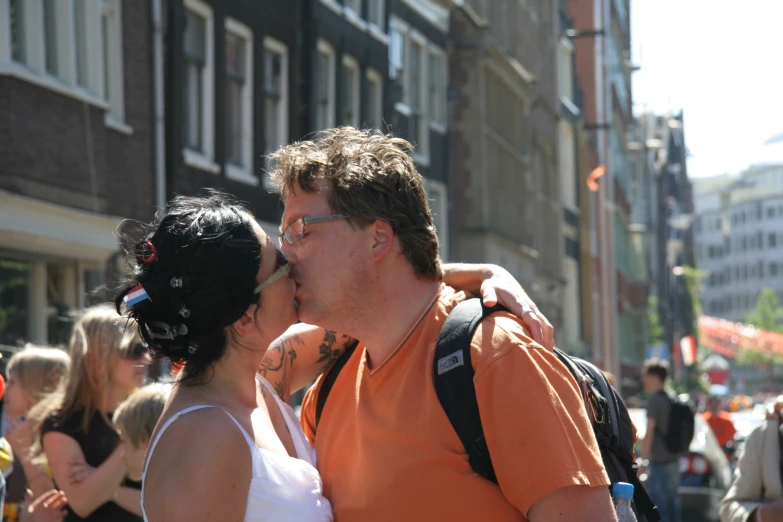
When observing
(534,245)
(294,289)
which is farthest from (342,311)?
(534,245)

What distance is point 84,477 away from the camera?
18.2ft

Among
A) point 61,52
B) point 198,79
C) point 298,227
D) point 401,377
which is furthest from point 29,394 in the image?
point 198,79

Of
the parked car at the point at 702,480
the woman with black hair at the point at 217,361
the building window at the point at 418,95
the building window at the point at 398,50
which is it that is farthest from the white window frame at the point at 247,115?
the woman with black hair at the point at 217,361

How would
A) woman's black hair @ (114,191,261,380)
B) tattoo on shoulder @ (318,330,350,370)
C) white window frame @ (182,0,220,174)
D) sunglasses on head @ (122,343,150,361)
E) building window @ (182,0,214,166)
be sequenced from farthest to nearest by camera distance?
white window frame @ (182,0,220,174) → building window @ (182,0,214,166) → sunglasses on head @ (122,343,150,361) → tattoo on shoulder @ (318,330,350,370) → woman's black hair @ (114,191,261,380)

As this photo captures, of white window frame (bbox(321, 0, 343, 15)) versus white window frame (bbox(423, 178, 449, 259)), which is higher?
white window frame (bbox(321, 0, 343, 15))

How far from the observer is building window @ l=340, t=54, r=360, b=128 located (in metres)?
21.9

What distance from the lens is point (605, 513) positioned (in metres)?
2.97

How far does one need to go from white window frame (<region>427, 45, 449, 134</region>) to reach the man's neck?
23.3 meters

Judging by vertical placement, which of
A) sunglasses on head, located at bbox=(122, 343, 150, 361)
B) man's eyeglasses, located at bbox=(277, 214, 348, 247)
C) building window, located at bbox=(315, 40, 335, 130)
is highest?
building window, located at bbox=(315, 40, 335, 130)

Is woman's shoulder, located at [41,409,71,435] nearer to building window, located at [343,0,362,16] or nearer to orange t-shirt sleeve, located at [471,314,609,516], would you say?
orange t-shirt sleeve, located at [471,314,609,516]

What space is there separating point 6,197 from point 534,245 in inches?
914

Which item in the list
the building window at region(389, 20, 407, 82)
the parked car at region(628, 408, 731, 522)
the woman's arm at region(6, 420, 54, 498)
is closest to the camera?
the woman's arm at region(6, 420, 54, 498)

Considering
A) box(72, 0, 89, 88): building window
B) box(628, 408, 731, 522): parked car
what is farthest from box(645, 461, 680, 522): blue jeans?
box(72, 0, 89, 88): building window

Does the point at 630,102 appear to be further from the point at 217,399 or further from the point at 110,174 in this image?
the point at 217,399
